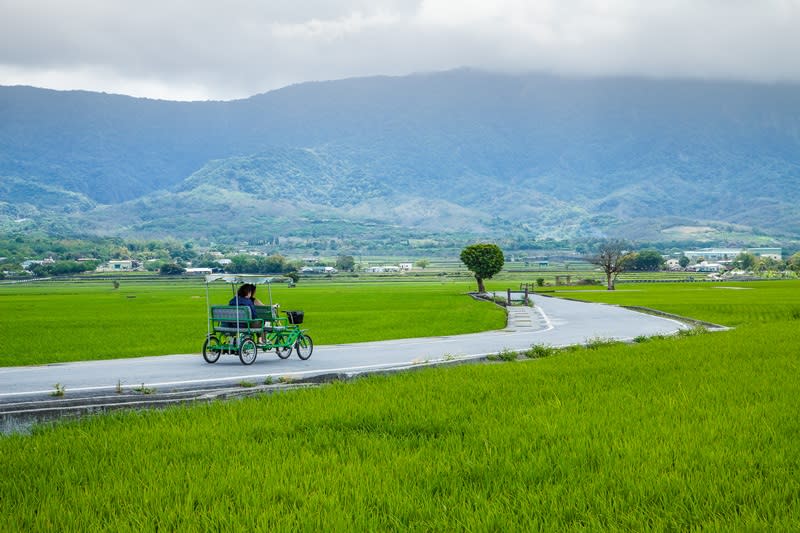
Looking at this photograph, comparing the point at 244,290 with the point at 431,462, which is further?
the point at 244,290

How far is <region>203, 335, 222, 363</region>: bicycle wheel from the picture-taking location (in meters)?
18.3

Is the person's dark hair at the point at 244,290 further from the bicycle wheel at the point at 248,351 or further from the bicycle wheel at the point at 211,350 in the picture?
the bicycle wheel at the point at 248,351

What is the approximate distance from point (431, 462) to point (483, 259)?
76734 mm

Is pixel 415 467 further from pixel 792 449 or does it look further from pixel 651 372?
pixel 651 372

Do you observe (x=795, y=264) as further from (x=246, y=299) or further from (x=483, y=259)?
(x=246, y=299)

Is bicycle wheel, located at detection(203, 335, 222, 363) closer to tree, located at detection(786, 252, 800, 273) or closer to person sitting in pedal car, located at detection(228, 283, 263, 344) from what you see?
person sitting in pedal car, located at detection(228, 283, 263, 344)

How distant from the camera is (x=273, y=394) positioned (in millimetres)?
11555

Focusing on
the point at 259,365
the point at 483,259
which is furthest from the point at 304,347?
the point at 483,259

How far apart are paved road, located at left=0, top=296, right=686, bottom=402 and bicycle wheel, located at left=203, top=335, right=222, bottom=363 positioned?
0.20m

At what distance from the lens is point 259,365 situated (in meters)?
18.1

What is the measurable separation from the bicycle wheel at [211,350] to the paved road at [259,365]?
7.7 inches

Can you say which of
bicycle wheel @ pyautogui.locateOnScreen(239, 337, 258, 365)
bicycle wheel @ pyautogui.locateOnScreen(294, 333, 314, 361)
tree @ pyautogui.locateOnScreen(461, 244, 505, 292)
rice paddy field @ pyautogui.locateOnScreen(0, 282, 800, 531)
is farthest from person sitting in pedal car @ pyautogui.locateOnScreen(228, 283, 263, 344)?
tree @ pyautogui.locateOnScreen(461, 244, 505, 292)

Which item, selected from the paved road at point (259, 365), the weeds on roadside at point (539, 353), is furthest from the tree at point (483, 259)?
the weeds on roadside at point (539, 353)

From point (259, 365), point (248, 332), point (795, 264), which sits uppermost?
point (248, 332)
